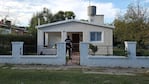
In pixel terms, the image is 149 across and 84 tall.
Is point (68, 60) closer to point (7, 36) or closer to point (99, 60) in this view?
point (99, 60)

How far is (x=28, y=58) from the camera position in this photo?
19.0 m

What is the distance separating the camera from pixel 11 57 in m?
19.0

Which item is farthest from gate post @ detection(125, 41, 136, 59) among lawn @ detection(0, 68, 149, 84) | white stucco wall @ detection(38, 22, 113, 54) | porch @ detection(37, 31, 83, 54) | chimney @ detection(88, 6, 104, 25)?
chimney @ detection(88, 6, 104, 25)

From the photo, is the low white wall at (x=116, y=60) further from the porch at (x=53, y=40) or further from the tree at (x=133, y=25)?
the tree at (x=133, y=25)

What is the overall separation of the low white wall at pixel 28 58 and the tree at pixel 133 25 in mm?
21522

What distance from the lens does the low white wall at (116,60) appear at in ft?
60.2

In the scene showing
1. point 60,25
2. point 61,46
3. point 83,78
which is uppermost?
point 60,25

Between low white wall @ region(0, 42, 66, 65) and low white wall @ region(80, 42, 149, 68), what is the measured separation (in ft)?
4.34

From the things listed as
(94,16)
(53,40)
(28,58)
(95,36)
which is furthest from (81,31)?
(28,58)

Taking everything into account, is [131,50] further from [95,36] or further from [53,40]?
[53,40]

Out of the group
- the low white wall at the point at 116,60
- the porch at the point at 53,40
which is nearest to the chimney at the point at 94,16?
the porch at the point at 53,40

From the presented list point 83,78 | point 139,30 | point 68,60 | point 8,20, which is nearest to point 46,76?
point 83,78

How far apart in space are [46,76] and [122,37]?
29.9 meters

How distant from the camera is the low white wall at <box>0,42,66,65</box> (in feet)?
61.3
